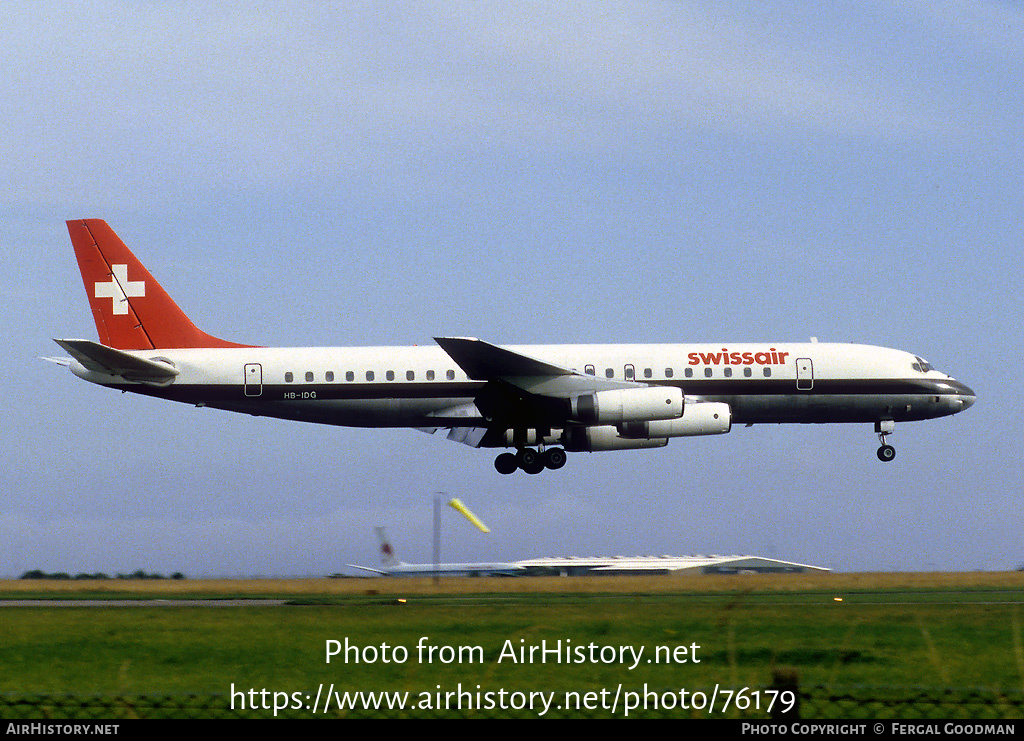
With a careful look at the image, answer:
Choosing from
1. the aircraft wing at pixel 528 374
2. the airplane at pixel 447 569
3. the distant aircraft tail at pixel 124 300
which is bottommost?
the airplane at pixel 447 569

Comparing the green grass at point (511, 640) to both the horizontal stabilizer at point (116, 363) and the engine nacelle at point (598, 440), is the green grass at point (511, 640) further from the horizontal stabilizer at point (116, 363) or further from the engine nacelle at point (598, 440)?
the horizontal stabilizer at point (116, 363)

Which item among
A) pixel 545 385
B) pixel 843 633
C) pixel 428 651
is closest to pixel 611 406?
pixel 545 385

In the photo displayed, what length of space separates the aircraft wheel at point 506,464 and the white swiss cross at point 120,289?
14.7 m

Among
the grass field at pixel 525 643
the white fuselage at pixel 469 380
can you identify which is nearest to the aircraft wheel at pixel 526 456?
the white fuselage at pixel 469 380

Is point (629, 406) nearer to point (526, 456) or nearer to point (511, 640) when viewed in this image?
point (526, 456)

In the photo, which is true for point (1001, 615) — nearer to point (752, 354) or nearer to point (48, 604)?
point (752, 354)

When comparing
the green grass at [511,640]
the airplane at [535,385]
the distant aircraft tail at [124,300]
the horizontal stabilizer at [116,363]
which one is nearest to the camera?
the green grass at [511,640]

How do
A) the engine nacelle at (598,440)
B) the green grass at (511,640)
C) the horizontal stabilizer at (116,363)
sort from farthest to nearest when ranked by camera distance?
the engine nacelle at (598,440) < the horizontal stabilizer at (116,363) < the green grass at (511,640)

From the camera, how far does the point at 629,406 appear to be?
37844mm

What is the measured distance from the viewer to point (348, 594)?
33.7 metres

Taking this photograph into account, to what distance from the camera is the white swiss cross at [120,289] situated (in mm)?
43281

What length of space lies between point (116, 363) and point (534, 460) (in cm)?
1469

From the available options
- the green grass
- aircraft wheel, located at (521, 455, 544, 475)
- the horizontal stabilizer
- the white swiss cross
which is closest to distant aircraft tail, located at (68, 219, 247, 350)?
the white swiss cross
